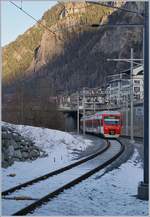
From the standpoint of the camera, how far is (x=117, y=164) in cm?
1944

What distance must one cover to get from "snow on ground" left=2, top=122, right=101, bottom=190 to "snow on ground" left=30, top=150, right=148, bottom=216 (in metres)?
2.15

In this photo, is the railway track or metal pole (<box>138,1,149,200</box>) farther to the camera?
metal pole (<box>138,1,149,200</box>)

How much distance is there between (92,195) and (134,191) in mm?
1394

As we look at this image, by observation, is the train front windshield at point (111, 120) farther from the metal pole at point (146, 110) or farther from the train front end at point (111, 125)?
the metal pole at point (146, 110)

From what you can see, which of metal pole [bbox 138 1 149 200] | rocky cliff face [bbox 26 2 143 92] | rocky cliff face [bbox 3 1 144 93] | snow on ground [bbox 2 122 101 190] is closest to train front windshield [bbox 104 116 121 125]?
snow on ground [bbox 2 122 101 190]

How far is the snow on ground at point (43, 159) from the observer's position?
15.1m

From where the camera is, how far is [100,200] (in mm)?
10672

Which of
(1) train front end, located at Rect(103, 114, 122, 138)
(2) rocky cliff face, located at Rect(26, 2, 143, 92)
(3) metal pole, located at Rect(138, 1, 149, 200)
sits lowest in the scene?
(1) train front end, located at Rect(103, 114, 122, 138)

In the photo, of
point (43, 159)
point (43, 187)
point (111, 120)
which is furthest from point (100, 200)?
point (111, 120)

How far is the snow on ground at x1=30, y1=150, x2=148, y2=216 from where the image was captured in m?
9.28

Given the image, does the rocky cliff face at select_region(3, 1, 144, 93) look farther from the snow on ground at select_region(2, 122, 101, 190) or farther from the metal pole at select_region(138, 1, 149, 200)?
the metal pole at select_region(138, 1, 149, 200)

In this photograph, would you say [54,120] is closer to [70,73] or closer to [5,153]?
[5,153]

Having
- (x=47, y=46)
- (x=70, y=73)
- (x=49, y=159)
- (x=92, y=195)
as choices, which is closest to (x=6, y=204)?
(x=92, y=195)

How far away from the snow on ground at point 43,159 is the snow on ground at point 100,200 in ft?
7.05
